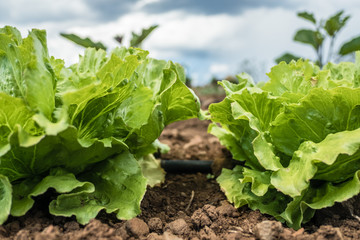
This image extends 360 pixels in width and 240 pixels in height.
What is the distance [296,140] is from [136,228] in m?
1.08

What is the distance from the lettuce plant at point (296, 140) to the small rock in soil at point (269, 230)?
0.63 feet

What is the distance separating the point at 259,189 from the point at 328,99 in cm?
66

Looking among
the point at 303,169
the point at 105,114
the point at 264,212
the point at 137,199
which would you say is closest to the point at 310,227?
the point at 264,212

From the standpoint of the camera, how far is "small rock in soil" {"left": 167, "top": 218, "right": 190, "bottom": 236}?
2.04m

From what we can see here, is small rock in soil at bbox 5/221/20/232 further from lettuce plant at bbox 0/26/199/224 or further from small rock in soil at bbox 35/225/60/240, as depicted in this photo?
small rock in soil at bbox 35/225/60/240

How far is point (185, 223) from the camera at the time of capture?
2.10 metres

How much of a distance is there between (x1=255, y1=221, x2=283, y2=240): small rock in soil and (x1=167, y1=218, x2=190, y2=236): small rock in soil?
1.34 feet

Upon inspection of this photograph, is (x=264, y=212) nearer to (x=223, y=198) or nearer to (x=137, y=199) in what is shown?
(x=223, y=198)

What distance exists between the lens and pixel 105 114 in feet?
7.24

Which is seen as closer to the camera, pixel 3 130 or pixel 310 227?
pixel 3 130

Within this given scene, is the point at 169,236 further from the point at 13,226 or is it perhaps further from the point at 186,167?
the point at 186,167

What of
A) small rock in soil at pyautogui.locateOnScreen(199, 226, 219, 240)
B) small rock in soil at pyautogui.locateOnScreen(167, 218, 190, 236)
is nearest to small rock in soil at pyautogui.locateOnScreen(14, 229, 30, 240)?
small rock in soil at pyautogui.locateOnScreen(167, 218, 190, 236)

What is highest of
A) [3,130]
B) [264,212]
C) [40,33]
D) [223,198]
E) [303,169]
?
[40,33]

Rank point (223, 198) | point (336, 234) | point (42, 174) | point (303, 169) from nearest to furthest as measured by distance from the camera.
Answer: point (336, 234), point (303, 169), point (42, 174), point (223, 198)
